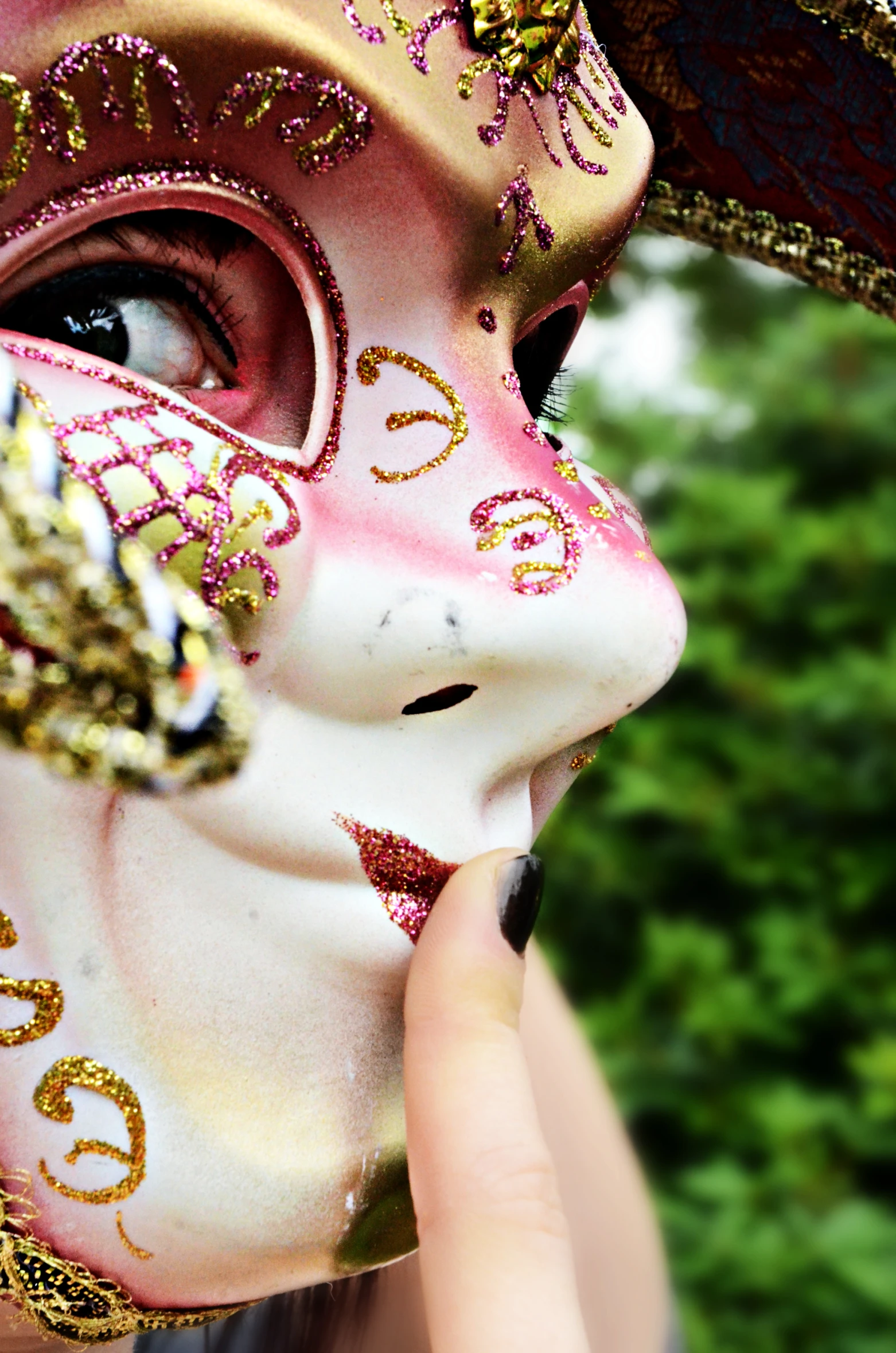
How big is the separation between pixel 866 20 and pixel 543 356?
30 cm

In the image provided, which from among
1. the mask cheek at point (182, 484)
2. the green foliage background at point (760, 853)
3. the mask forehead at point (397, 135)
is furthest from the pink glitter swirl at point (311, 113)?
the green foliage background at point (760, 853)

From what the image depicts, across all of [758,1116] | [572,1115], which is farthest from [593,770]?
[572,1115]

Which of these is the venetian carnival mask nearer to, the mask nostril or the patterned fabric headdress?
the mask nostril

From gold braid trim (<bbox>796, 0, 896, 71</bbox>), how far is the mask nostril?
20.4 inches

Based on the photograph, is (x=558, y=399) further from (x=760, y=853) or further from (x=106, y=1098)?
(x=760, y=853)

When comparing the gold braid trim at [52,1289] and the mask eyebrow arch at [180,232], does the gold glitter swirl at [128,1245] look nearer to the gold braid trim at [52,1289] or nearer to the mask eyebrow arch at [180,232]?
the gold braid trim at [52,1289]

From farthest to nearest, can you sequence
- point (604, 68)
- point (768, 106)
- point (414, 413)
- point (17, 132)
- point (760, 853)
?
point (760, 853) < point (768, 106) < point (604, 68) < point (414, 413) < point (17, 132)

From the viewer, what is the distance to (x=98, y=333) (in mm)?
611

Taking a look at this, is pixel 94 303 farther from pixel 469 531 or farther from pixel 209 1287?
pixel 209 1287

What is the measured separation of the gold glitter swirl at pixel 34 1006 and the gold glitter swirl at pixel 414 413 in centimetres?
28

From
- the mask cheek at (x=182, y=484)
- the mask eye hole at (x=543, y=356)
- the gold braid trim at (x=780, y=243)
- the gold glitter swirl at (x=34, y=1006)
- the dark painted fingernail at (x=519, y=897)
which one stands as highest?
the gold braid trim at (x=780, y=243)

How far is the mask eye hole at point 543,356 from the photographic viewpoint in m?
0.77

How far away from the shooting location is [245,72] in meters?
0.59

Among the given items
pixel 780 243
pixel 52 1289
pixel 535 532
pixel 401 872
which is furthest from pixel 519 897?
pixel 780 243
